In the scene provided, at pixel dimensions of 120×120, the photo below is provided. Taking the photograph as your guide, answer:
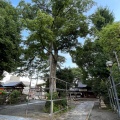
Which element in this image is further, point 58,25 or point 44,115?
point 58,25

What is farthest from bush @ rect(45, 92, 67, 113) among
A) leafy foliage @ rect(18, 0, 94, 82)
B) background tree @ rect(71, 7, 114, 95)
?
background tree @ rect(71, 7, 114, 95)

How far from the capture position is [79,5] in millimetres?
12727

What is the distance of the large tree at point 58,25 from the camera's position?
1088 centimetres

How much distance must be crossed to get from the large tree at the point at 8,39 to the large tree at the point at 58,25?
4.24ft

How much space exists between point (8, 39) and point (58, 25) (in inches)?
190

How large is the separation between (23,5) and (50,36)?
15.4 feet

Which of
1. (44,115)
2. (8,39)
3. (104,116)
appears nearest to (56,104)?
(44,115)

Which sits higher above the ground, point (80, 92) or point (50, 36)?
point (50, 36)

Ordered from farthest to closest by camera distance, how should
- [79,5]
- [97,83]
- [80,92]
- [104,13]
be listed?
[80,92] → [104,13] → [97,83] → [79,5]

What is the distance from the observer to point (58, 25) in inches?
470

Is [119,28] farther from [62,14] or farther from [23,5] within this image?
[23,5]

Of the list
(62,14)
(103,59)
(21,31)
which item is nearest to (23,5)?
(21,31)

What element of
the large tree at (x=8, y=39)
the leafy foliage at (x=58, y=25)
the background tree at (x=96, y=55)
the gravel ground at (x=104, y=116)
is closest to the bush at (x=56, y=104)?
the gravel ground at (x=104, y=116)

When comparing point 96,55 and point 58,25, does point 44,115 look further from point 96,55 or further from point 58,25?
point 96,55
